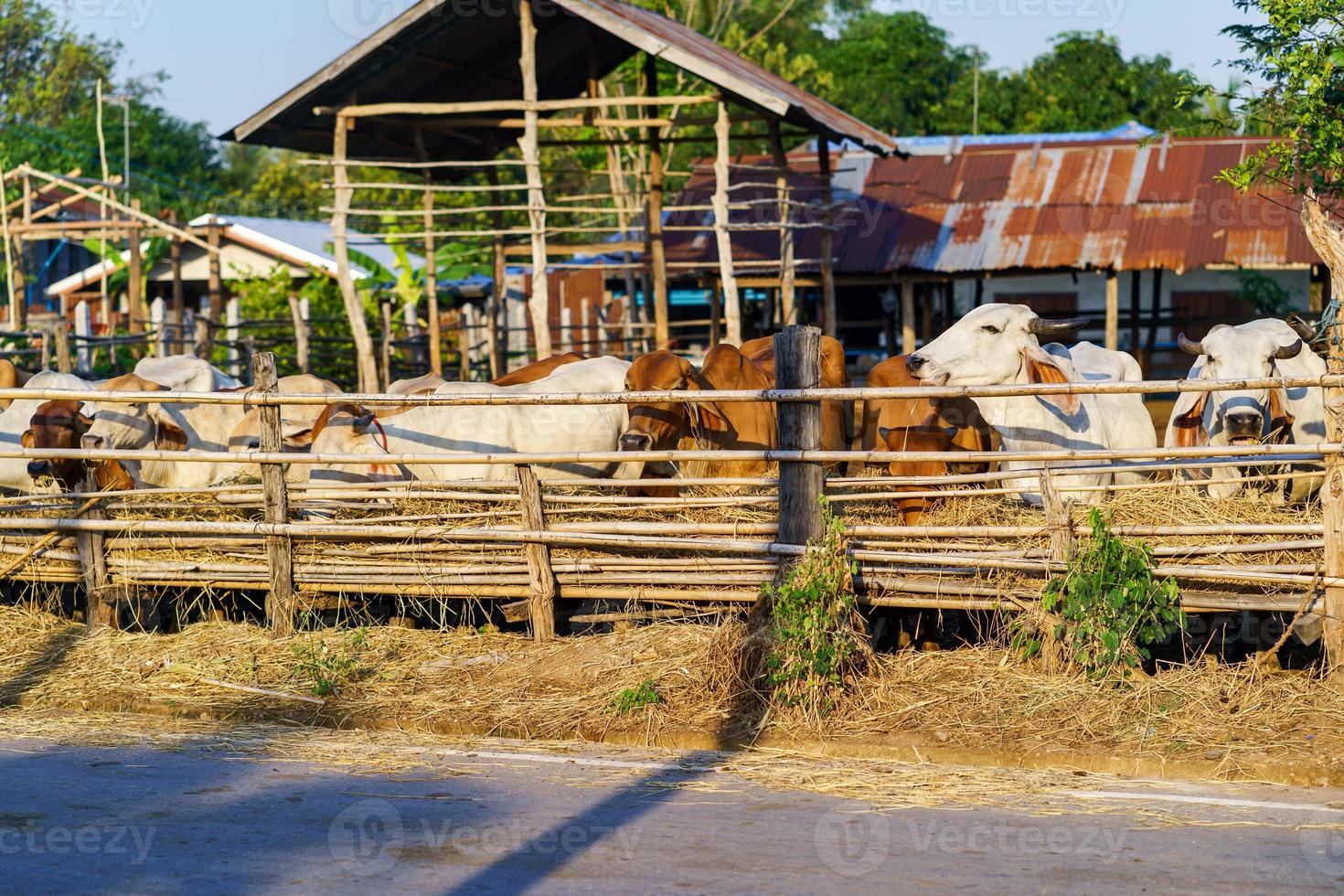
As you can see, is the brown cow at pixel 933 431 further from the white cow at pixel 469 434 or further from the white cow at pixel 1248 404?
the white cow at pixel 469 434

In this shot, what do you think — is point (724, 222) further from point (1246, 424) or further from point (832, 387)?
point (1246, 424)

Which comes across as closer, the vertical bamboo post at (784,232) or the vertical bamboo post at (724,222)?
the vertical bamboo post at (724,222)

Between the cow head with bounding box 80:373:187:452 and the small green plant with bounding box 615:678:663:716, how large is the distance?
→ 3.75 metres

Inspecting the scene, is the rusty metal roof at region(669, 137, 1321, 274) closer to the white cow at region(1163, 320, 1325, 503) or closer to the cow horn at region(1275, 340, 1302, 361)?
the white cow at region(1163, 320, 1325, 503)

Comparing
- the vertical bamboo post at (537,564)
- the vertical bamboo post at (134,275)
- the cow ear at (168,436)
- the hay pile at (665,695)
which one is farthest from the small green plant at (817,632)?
the vertical bamboo post at (134,275)

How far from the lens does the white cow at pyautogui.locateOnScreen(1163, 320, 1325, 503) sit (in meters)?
6.80

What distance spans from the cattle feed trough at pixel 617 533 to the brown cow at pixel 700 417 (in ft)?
1.18

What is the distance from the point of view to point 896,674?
6.06m

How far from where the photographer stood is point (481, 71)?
50.7ft

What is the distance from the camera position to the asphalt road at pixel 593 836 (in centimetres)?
420

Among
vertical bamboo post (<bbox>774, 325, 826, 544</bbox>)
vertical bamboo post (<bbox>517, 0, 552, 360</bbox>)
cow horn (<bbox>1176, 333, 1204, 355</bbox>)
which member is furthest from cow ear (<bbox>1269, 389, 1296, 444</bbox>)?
vertical bamboo post (<bbox>517, 0, 552, 360</bbox>)

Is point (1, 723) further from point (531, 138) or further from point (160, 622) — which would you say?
point (531, 138)

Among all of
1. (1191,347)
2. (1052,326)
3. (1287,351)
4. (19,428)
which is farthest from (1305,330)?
(19,428)

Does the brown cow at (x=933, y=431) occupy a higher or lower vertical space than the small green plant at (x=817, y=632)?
higher
